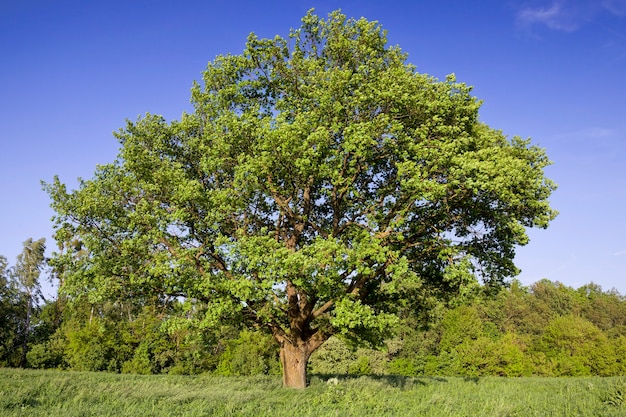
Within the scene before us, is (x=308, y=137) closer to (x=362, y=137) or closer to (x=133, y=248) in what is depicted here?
(x=362, y=137)

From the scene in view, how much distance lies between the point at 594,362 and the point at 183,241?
243ft

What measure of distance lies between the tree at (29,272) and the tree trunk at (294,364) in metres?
52.1

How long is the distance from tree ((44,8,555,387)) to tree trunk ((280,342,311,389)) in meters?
0.06

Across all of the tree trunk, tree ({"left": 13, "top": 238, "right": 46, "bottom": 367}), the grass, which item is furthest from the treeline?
the grass

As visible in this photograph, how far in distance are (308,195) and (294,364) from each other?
7.88 m

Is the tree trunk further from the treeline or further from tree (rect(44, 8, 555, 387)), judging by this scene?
the treeline

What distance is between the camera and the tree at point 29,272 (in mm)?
57594

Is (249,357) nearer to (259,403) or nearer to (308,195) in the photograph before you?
(308,195)

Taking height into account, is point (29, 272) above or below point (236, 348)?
above

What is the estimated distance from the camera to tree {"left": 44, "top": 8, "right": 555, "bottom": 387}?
16594 millimetres

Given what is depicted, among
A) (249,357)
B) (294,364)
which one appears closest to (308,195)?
(294,364)

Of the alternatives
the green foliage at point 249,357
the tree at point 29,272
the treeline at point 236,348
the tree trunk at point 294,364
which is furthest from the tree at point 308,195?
the tree at point 29,272

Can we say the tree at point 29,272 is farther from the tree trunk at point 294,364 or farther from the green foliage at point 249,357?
the tree trunk at point 294,364

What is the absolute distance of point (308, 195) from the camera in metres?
20.3
